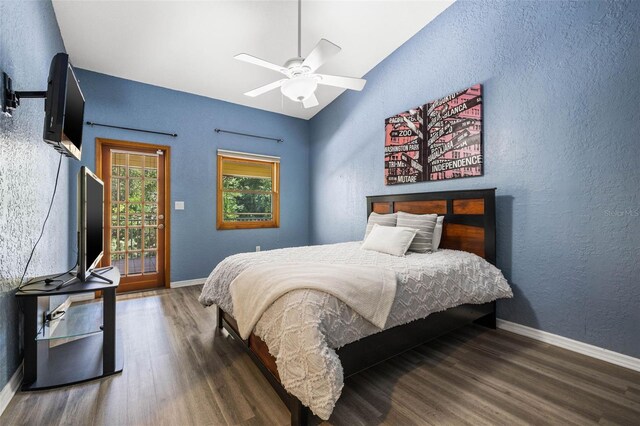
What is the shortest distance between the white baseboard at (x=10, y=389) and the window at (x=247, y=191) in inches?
110

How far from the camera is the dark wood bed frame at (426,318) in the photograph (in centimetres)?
157

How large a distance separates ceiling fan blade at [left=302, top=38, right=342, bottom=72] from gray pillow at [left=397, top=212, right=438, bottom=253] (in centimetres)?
170

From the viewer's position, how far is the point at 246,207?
4.73 metres

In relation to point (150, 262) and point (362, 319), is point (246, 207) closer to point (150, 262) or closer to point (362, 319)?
point (150, 262)

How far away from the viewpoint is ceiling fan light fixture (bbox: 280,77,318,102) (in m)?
2.30

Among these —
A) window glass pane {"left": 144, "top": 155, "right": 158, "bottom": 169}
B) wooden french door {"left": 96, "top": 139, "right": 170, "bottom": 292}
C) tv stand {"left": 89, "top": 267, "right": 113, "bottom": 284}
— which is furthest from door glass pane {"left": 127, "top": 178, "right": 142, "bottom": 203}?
tv stand {"left": 89, "top": 267, "right": 113, "bottom": 284}

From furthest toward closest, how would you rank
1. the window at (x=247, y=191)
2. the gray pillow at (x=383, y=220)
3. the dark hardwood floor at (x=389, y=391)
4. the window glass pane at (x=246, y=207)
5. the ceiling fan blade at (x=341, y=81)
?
the window glass pane at (x=246, y=207) < the window at (x=247, y=191) < the gray pillow at (x=383, y=220) < the ceiling fan blade at (x=341, y=81) < the dark hardwood floor at (x=389, y=391)

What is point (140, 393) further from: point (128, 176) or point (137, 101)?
point (137, 101)

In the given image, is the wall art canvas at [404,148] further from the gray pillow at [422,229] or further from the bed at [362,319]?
the gray pillow at [422,229]

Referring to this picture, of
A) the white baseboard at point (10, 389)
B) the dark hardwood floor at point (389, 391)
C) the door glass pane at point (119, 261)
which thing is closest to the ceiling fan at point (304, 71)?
the dark hardwood floor at point (389, 391)

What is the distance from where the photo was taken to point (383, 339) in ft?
5.58

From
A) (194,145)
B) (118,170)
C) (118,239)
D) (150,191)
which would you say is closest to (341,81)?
(194,145)

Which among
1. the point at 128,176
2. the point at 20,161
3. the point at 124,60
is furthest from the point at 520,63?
the point at 128,176

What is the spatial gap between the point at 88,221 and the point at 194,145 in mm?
2444
